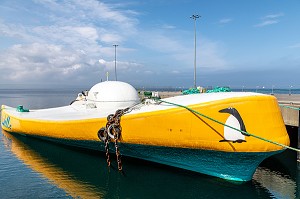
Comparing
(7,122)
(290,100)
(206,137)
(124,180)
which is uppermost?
(290,100)

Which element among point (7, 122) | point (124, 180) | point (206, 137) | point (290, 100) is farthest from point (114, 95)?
point (290, 100)

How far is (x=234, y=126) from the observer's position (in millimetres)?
10672

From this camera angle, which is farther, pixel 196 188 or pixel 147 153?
pixel 147 153

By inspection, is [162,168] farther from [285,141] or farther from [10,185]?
[10,185]

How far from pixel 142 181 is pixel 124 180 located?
0.81 meters

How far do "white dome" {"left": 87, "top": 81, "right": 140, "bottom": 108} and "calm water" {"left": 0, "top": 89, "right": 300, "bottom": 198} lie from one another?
3.15 metres

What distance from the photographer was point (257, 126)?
10.7 m

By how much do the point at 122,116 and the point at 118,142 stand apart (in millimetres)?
1303

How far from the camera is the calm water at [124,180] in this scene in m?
10.8

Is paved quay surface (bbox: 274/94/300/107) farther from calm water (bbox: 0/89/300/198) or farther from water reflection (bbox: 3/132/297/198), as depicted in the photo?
water reflection (bbox: 3/132/297/198)

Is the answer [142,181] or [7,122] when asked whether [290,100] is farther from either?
[7,122]

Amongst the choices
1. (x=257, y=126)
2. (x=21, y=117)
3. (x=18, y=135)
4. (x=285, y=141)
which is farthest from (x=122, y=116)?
(x=18, y=135)

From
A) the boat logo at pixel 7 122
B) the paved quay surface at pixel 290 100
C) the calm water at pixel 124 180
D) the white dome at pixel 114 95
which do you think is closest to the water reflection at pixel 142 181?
the calm water at pixel 124 180

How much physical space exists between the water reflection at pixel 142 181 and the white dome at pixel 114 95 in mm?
3161
